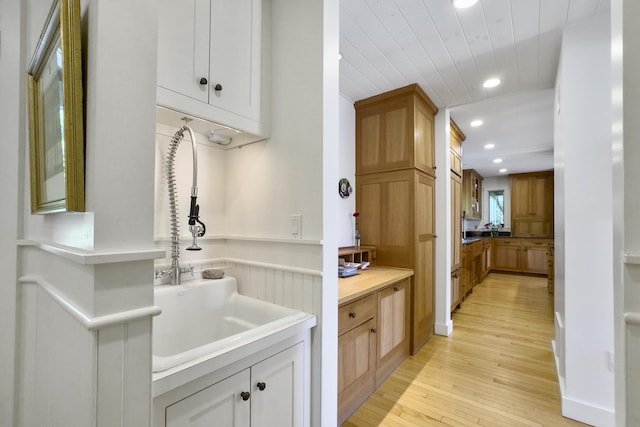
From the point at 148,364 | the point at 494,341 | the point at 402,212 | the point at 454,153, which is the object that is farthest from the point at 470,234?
the point at 148,364

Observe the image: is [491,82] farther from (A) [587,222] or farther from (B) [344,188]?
(B) [344,188]

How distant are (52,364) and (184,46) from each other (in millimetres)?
1223

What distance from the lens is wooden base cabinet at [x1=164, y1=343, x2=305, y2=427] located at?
88cm

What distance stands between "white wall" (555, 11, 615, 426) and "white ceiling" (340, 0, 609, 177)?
245mm

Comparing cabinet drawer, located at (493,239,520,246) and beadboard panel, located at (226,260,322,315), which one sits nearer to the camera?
beadboard panel, located at (226,260,322,315)

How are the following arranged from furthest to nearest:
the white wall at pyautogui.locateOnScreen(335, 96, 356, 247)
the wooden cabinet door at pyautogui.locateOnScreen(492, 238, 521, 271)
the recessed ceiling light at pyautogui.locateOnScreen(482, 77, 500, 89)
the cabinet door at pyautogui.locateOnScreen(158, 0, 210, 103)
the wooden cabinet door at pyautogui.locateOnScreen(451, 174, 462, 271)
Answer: the wooden cabinet door at pyautogui.locateOnScreen(492, 238, 521, 271) < the wooden cabinet door at pyautogui.locateOnScreen(451, 174, 462, 271) < the white wall at pyautogui.locateOnScreen(335, 96, 356, 247) < the recessed ceiling light at pyautogui.locateOnScreen(482, 77, 500, 89) < the cabinet door at pyautogui.locateOnScreen(158, 0, 210, 103)

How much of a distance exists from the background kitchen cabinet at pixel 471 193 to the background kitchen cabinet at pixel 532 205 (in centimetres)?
77

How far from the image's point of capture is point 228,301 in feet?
5.15

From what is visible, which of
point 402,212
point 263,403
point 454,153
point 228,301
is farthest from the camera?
point 454,153

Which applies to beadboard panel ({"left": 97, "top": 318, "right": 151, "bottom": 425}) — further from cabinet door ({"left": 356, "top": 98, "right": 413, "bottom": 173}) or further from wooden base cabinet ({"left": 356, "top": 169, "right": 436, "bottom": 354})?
cabinet door ({"left": 356, "top": 98, "right": 413, "bottom": 173})

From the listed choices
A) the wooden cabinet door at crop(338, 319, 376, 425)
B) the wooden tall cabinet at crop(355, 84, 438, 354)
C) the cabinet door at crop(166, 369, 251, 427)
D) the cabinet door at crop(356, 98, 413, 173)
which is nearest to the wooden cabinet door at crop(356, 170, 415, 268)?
the wooden tall cabinet at crop(355, 84, 438, 354)

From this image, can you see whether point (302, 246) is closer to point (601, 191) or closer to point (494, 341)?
point (601, 191)

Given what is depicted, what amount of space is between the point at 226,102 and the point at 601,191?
7.22 ft

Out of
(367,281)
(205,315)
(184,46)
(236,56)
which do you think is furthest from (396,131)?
(205,315)
